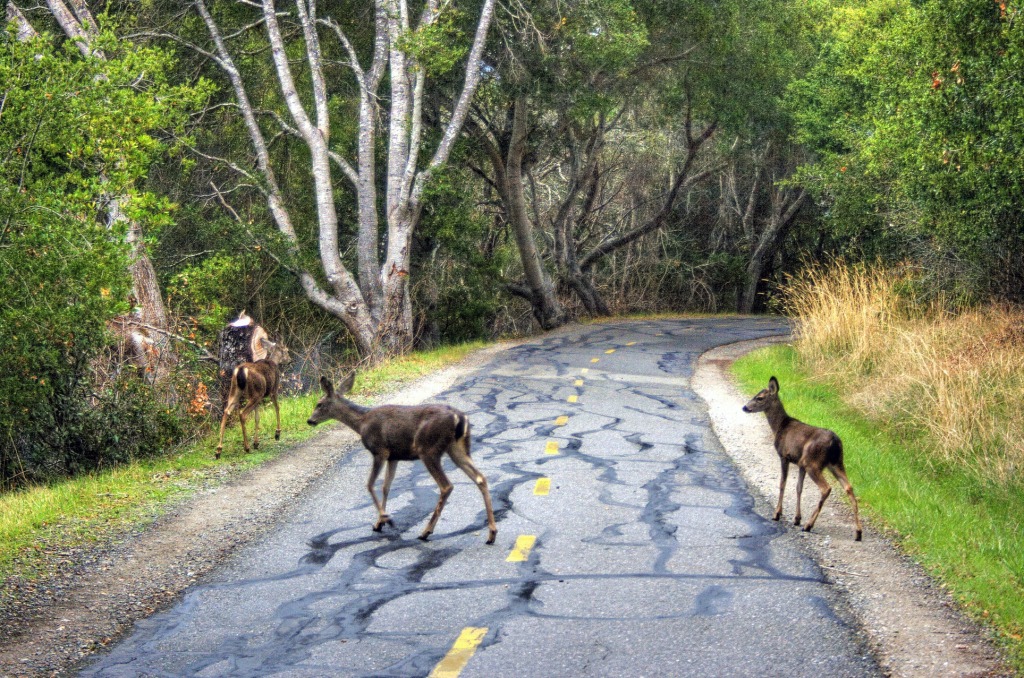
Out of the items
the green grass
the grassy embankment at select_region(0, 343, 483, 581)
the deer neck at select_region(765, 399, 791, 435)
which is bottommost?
the green grass

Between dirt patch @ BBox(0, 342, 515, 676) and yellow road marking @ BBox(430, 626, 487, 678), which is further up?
dirt patch @ BBox(0, 342, 515, 676)

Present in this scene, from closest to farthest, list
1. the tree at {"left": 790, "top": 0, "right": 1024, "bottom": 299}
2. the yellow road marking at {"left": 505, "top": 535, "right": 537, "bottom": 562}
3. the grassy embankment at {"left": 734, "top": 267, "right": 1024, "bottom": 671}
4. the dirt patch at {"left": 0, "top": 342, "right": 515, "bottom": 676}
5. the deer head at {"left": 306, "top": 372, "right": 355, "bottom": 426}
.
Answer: the dirt patch at {"left": 0, "top": 342, "right": 515, "bottom": 676} < the grassy embankment at {"left": 734, "top": 267, "right": 1024, "bottom": 671} < the yellow road marking at {"left": 505, "top": 535, "right": 537, "bottom": 562} < the deer head at {"left": 306, "top": 372, "right": 355, "bottom": 426} < the tree at {"left": 790, "top": 0, "right": 1024, "bottom": 299}

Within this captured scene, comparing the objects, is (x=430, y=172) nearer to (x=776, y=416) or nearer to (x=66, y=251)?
(x=66, y=251)

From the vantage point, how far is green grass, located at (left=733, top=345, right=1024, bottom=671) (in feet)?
22.6

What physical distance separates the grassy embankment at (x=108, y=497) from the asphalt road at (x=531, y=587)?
49.4 inches

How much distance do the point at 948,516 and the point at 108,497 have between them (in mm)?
7396

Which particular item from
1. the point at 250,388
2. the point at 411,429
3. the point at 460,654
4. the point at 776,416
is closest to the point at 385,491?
the point at 411,429

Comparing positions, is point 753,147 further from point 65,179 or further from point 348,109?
point 65,179

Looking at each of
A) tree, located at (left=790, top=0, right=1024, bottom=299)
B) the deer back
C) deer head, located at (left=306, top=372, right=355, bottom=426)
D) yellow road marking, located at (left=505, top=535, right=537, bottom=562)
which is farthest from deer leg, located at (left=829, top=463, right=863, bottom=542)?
tree, located at (left=790, top=0, right=1024, bottom=299)

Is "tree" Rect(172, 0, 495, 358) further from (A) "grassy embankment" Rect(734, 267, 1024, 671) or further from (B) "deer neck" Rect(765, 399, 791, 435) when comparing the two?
(B) "deer neck" Rect(765, 399, 791, 435)

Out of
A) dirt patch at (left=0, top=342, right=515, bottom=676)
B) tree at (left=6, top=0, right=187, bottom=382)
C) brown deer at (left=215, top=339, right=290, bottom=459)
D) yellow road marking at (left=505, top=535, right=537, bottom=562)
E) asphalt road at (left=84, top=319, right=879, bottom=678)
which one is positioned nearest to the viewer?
asphalt road at (left=84, top=319, right=879, bottom=678)

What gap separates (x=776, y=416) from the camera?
9.34 meters

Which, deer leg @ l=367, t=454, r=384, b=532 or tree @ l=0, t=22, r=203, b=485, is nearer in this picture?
deer leg @ l=367, t=454, r=384, b=532

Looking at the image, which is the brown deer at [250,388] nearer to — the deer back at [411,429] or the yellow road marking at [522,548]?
the deer back at [411,429]
